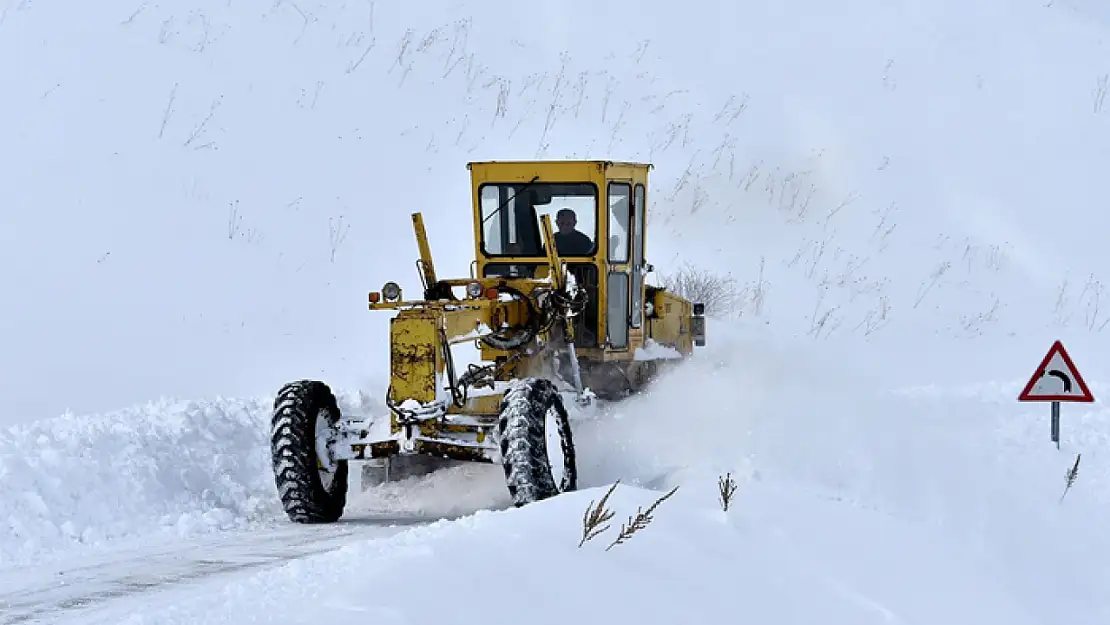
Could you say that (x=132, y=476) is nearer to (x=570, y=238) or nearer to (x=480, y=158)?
(x=570, y=238)

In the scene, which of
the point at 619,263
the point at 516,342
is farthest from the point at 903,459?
the point at 516,342

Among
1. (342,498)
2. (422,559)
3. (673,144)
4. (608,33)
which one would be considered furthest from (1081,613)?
(608,33)

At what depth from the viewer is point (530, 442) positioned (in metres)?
8.88

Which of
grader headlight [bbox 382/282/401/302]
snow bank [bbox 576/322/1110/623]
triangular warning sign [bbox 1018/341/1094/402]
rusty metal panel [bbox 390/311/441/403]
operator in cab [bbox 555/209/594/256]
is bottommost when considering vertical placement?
snow bank [bbox 576/322/1110/623]

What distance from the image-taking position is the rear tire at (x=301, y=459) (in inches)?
363

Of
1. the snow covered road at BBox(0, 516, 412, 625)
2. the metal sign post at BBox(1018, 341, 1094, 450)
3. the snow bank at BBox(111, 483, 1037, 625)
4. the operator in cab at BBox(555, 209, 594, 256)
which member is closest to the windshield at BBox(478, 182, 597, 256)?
the operator in cab at BBox(555, 209, 594, 256)

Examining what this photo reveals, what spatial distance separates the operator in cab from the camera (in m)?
12.1

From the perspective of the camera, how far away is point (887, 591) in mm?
6430

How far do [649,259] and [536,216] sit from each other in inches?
387

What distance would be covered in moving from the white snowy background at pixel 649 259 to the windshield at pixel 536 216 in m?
1.56

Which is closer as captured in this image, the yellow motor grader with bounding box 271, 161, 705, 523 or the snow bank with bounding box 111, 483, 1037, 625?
the snow bank with bounding box 111, 483, 1037, 625

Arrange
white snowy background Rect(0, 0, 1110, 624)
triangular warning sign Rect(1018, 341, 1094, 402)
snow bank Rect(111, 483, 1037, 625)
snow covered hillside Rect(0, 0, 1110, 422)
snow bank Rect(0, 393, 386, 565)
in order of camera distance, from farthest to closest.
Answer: snow covered hillside Rect(0, 0, 1110, 422) < triangular warning sign Rect(1018, 341, 1094, 402) < snow bank Rect(0, 393, 386, 565) < white snowy background Rect(0, 0, 1110, 624) < snow bank Rect(111, 483, 1037, 625)

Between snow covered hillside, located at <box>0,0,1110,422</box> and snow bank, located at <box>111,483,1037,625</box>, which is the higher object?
snow covered hillside, located at <box>0,0,1110,422</box>

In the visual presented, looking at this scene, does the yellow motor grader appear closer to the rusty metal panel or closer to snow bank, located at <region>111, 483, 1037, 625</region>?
the rusty metal panel
